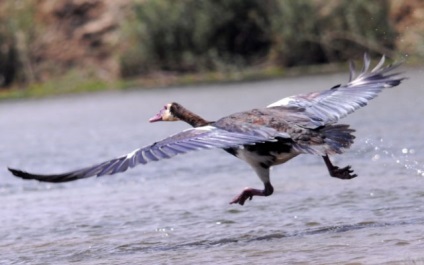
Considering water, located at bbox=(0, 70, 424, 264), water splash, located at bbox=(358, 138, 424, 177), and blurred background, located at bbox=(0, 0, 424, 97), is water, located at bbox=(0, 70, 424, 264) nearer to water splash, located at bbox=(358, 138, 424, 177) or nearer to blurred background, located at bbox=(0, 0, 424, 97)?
water splash, located at bbox=(358, 138, 424, 177)

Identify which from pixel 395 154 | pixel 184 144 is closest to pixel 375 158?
pixel 395 154

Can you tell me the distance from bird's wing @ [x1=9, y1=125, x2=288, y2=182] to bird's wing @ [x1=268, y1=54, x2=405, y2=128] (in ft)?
2.13

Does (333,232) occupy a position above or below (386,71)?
below

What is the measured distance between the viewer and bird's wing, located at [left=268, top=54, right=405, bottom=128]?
1023cm

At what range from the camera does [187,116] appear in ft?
36.4

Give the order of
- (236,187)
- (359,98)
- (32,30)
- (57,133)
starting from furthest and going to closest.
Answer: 1. (32,30)
2. (57,133)
3. (236,187)
4. (359,98)

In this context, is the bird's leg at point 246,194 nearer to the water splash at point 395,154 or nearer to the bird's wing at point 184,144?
the bird's wing at point 184,144

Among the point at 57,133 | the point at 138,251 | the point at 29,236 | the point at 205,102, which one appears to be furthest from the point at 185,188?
the point at 205,102

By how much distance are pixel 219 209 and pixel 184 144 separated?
260cm

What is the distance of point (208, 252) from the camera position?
9539mm

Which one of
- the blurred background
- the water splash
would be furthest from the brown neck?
the blurred background

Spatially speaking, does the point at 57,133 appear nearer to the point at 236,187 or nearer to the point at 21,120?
the point at 21,120

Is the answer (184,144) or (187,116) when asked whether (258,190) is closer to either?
(187,116)

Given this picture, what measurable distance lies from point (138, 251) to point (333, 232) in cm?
163
